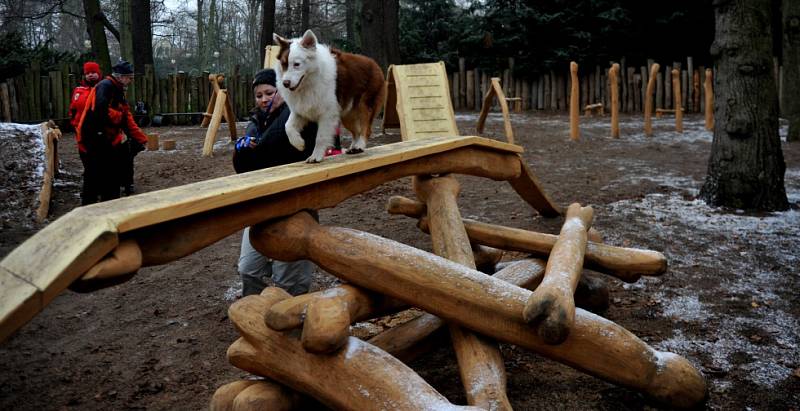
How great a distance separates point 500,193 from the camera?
24.6ft

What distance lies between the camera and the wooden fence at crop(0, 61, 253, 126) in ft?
44.4

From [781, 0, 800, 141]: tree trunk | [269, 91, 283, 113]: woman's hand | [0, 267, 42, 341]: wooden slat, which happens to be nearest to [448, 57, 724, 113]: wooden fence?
[781, 0, 800, 141]: tree trunk

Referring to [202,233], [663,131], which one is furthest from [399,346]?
[663,131]

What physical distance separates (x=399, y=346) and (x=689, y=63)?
14.9 m

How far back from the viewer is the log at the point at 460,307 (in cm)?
274

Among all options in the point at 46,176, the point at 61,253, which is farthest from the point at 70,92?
the point at 61,253

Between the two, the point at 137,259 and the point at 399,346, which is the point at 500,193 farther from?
the point at 137,259

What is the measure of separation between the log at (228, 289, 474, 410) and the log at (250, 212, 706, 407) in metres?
0.01

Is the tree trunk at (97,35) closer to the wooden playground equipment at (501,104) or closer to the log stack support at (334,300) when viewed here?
the wooden playground equipment at (501,104)

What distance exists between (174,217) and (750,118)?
5.78 m

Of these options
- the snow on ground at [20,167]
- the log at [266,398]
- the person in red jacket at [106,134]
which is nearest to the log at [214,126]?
the snow on ground at [20,167]

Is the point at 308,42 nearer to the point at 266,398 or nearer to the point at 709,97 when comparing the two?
the point at 266,398

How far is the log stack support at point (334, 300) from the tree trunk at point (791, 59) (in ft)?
32.5

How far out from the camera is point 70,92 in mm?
14289
